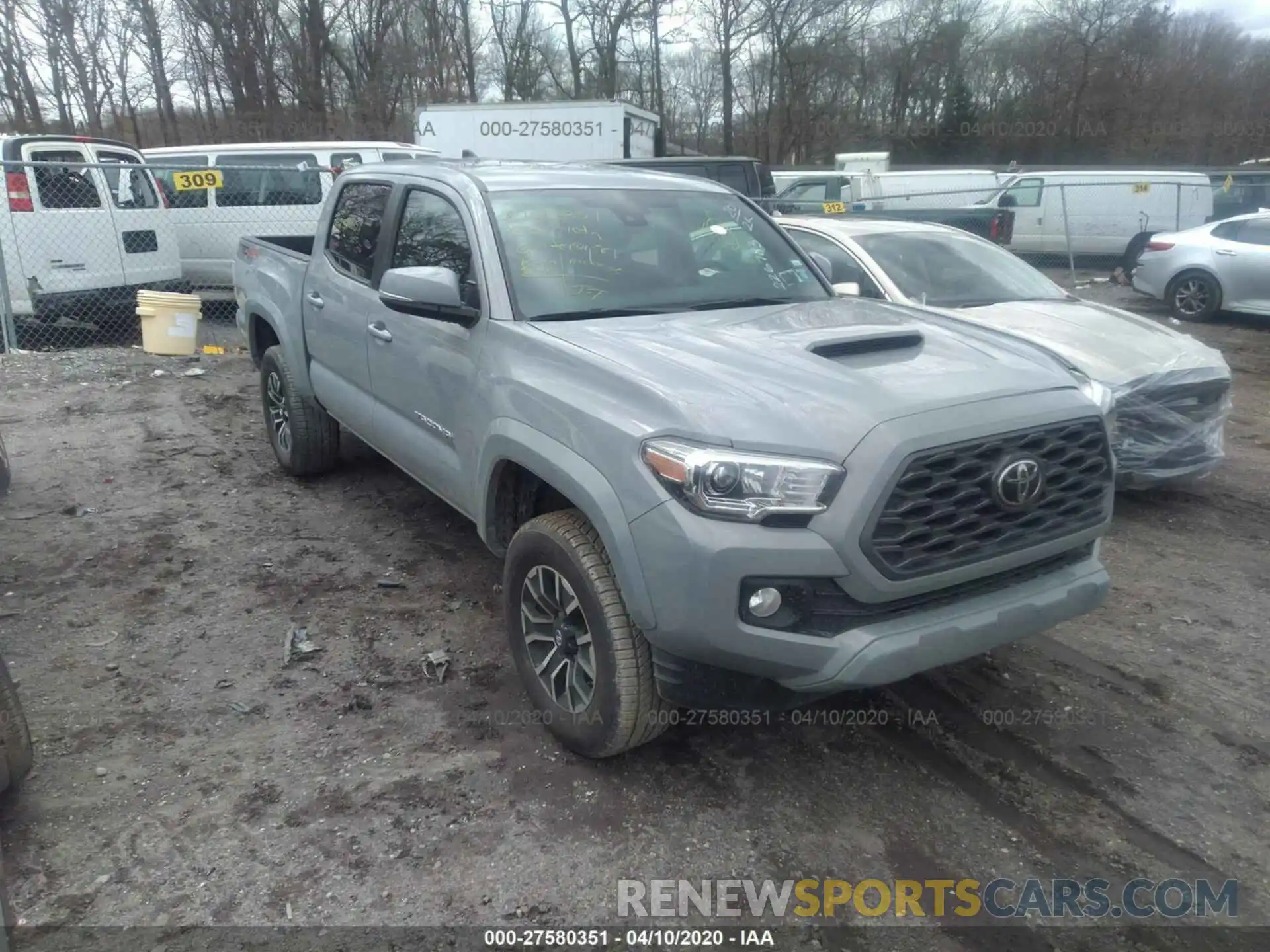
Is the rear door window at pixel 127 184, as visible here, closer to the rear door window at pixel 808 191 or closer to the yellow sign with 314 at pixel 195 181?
the yellow sign with 314 at pixel 195 181

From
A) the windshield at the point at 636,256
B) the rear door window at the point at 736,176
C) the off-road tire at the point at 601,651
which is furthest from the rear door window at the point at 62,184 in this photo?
→ the off-road tire at the point at 601,651

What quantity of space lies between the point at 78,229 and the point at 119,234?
47 centimetres

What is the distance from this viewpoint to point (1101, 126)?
42875mm

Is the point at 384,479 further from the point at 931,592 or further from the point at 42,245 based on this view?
the point at 42,245

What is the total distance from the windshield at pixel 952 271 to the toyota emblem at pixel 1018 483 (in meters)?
3.42

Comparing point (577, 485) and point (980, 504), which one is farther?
point (577, 485)

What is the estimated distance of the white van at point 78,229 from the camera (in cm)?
946

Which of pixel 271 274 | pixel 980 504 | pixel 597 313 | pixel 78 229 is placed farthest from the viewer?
pixel 78 229

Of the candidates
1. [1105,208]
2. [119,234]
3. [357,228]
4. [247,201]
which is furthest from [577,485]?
[1105,208]

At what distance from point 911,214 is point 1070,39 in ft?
129

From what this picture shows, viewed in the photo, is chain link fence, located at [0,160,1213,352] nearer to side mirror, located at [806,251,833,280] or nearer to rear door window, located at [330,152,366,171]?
rear door window, located at [330,152,366,171]

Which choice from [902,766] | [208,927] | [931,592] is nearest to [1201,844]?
[902,766]

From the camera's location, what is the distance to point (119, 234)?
10.4m

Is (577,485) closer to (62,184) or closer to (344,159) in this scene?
(62,184)
